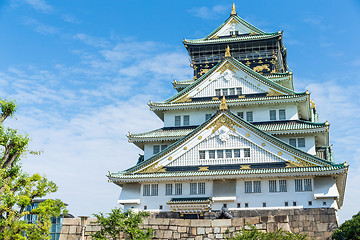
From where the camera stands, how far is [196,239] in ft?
72.7

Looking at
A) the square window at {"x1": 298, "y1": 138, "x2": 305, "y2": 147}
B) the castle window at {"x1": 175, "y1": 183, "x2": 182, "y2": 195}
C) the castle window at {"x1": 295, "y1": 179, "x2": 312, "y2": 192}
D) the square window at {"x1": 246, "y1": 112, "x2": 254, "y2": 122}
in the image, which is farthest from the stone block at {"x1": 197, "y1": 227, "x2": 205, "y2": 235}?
the square window at {"x1": 246, "y1": 112, "x2": 254, "y2": 122}

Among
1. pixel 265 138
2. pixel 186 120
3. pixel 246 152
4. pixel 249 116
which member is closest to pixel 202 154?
pixel 246 152

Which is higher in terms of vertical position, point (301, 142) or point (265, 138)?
point (301, 142)

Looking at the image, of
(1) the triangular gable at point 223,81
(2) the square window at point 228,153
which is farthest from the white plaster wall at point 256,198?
(1) the triangular gable at point 223,81

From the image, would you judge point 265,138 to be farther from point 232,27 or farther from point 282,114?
point 232,27

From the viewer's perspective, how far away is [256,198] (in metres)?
36.0

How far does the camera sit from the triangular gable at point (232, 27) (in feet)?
172

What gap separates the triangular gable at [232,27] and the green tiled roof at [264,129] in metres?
14.4

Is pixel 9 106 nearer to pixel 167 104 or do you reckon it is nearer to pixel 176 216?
pixel 176 216

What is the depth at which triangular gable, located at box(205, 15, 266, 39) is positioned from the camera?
52312mm

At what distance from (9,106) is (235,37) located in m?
32.1

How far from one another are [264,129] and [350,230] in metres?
15.1

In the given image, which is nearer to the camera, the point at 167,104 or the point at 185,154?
the point at 185,154

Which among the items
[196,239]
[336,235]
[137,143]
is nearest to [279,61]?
[137,143]
